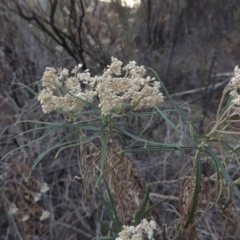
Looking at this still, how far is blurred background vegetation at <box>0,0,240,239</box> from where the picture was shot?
2939 millimetres

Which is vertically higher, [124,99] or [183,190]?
[124,99]

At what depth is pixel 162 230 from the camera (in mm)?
1578

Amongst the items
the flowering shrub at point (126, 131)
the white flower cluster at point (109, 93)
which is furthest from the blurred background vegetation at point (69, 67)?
the white flower cluster at point (109, 93)

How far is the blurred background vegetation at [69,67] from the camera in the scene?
9.64 feet

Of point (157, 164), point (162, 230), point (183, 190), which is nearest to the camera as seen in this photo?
point (183, 190)

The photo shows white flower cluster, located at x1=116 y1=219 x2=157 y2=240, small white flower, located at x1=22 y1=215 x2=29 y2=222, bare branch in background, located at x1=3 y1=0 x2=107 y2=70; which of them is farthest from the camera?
bare branch in background, located at x1=3 y1=0 x2=107 y2=70

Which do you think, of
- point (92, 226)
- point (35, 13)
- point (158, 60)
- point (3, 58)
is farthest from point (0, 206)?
point (158, 60)

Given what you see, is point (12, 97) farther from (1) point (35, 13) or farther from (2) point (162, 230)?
(2) point (162, 230)

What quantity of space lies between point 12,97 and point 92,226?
1055 mm

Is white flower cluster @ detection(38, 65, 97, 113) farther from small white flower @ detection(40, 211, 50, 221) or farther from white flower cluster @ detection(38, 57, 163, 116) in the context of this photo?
small white flower @ detection(40, 211, 50, 221)

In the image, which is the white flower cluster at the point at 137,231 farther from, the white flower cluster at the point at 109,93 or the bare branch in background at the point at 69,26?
the bare branch in background at the point at 69,26

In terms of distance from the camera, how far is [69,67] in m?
3.65

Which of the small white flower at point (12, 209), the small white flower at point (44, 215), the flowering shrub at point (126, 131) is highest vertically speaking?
the flowering shrub at point (126, 131)

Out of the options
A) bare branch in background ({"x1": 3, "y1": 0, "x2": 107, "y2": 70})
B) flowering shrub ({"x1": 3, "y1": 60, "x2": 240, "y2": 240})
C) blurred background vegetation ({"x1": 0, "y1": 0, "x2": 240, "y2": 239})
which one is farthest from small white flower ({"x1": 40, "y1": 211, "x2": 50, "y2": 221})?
flowering shrub ({"x1": 3, "y1": 60, "x2": 240, "y2": 240})
